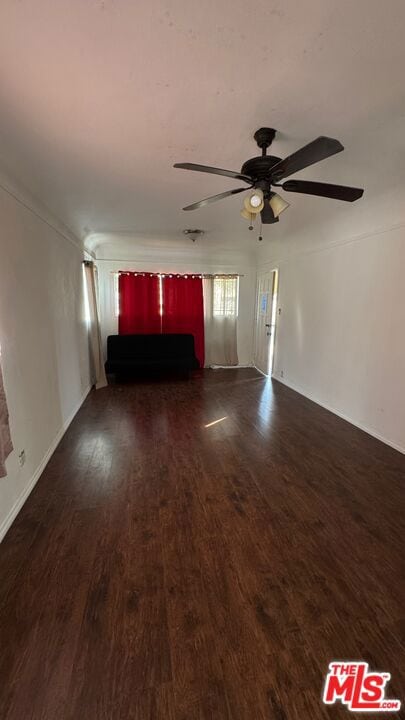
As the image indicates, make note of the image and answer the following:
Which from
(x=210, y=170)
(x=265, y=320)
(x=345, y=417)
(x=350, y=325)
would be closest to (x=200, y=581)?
(x=210, y=170)

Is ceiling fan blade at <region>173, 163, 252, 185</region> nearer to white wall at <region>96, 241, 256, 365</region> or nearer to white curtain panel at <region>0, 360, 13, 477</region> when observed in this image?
white curtain panel at <region>0, 360, 13, 477</region>

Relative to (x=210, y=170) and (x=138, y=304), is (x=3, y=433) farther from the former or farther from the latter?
(x=138, y=304)

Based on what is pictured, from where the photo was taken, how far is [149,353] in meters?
5.38

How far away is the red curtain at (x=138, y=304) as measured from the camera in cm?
544

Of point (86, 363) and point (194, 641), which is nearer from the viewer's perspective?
point (194, 641)

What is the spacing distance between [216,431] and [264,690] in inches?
85.1

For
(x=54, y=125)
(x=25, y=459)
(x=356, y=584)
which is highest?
(x=54, y=125)

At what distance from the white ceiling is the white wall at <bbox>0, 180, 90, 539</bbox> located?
1.49 ft

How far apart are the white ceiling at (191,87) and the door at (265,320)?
2880 mm

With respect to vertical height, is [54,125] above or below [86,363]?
above

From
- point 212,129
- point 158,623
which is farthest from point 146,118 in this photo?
point 158,623

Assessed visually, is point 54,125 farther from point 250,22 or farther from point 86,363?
point 86,363

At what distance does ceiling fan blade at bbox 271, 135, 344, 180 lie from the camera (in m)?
1.25

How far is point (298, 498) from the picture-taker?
82.7 inches
